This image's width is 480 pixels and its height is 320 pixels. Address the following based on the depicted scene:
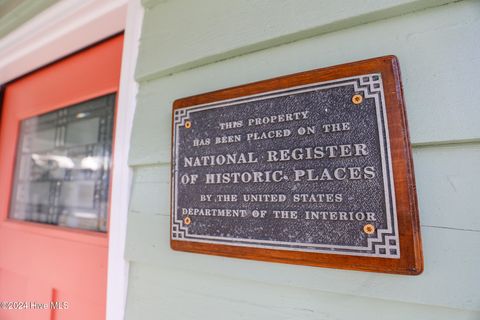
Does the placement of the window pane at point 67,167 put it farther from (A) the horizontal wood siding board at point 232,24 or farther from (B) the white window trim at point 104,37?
(A) the horizontal wood siding board at point 232,24

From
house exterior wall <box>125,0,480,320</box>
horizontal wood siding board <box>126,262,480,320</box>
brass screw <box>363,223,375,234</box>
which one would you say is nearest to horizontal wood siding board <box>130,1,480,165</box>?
house exterior wall <box>125,0,480,320</box>

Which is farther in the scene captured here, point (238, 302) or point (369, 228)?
point (238, 302)

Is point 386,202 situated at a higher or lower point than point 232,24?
lower

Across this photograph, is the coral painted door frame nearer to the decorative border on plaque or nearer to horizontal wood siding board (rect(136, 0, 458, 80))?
horizontal wood siding board (rect(136, 0, 458, 80))

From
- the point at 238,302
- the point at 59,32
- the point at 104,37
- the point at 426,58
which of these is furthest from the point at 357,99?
the point at 59,32

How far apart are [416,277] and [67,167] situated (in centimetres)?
118

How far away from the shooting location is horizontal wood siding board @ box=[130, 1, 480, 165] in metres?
0.36

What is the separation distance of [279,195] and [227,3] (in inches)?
18.5

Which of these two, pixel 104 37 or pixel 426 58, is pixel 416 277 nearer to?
pixel 426 58

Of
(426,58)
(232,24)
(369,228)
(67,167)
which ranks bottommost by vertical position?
(369,228)

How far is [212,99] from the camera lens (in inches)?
20.9

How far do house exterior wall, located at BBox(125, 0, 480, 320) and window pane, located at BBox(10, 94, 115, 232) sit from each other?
35cm

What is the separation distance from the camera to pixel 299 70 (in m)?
0.47

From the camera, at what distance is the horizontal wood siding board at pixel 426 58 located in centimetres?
36
